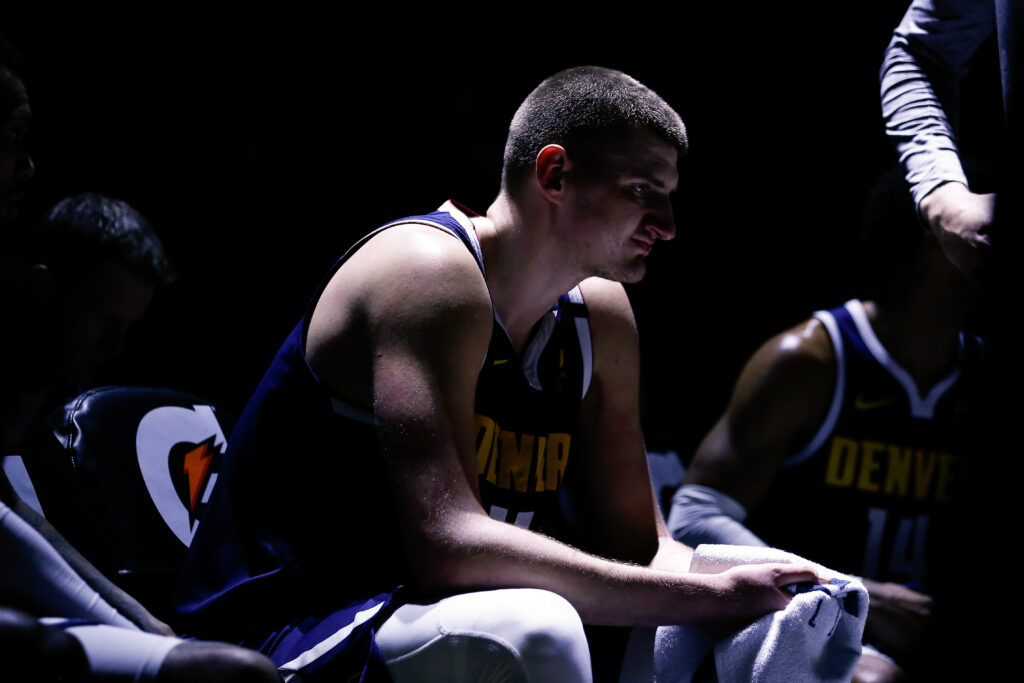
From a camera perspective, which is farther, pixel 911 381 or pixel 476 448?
pixel 911 381

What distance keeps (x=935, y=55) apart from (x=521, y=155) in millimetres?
714

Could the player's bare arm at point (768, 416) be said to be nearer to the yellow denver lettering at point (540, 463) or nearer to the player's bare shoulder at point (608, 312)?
the player's bare shoulder at point (608, 312)

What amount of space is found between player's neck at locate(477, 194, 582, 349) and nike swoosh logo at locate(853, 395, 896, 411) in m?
0.97

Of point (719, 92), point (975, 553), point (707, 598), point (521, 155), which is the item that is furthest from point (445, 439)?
point (719, 92)

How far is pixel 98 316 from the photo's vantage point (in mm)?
2168

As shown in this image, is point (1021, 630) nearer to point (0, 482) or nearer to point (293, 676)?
point (293, 676)

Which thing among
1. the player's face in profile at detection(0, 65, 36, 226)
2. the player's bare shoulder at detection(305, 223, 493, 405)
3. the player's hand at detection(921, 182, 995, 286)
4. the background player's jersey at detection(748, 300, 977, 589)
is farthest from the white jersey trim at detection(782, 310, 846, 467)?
the player's face in profile at detection(0, 65, 36, 226)

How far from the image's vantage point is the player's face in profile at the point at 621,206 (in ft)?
5.40

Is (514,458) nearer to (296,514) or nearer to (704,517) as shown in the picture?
(296,514)

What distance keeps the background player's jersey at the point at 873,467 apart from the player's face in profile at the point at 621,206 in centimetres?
86

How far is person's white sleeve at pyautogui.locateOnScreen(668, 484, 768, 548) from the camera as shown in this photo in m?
2.09

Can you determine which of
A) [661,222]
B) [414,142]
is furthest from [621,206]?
[414,142]

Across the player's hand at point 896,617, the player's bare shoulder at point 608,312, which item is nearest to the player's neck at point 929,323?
the player's hand at point 896,617

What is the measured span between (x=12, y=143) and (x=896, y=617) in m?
1.83
